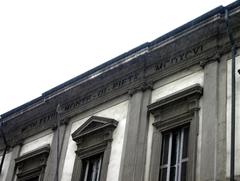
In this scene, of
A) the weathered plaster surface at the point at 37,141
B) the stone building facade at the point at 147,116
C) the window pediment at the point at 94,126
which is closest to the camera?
the stone building facade at the point at 147,116

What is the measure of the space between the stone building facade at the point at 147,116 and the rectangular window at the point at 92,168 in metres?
0.03

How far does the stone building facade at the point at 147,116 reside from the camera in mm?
13198

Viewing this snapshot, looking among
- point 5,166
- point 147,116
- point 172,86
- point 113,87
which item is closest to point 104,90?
point 113,87

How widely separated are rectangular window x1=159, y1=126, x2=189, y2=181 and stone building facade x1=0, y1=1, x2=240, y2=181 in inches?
1.0

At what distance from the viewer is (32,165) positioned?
1769 cm

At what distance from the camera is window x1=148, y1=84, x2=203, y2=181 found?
1328 centimetres

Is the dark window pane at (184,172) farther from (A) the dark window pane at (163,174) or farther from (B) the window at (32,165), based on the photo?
(B) the window at (32,165)

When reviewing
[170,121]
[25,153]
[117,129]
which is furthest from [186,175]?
[25,153]

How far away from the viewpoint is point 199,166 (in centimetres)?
1267

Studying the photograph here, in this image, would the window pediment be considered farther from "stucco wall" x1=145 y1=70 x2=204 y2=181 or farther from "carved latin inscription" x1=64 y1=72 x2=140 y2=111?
"stucco wall" x1=145 y1=70 x2=204 y2=181

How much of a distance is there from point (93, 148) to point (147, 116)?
79.0 inches

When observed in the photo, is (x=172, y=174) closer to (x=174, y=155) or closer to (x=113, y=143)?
(x=174, y=155)

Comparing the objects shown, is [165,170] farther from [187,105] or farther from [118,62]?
[118,62]

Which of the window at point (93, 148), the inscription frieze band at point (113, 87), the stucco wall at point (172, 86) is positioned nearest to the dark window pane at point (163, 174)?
the stucco wall at point (172, 86)
